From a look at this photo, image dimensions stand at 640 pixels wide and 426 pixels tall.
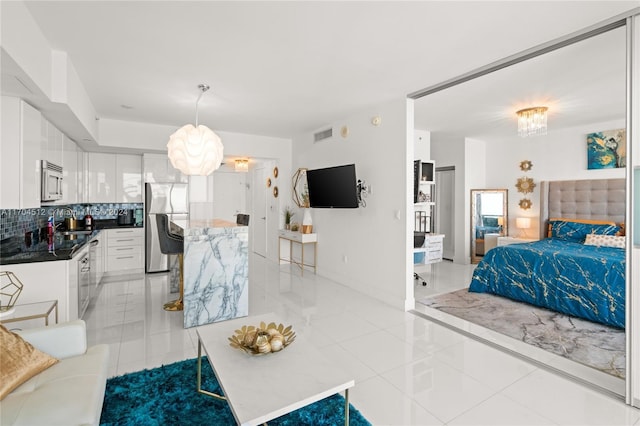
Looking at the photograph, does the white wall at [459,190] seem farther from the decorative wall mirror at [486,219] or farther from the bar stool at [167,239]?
the bar stool at [167,239]

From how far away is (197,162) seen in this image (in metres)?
3.31

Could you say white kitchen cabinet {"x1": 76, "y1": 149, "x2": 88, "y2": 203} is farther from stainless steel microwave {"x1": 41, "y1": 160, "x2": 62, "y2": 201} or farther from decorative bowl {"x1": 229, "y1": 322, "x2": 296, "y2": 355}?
decorative bowl {"x1": 229, "y1": 322, "x2": 296, "y2": 355}

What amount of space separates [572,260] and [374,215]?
2.35 m

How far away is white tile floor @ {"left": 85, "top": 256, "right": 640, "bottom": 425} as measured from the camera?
79.5 inches

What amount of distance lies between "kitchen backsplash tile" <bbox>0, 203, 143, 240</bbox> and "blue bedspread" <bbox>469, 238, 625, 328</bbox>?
5.70 metres

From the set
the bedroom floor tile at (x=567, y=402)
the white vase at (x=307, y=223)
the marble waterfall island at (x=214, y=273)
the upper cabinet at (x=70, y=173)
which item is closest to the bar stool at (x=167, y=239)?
the marble waterfall island at (x=214, y=273)

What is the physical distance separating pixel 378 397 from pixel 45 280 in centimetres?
288

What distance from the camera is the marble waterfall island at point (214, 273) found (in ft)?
11.1

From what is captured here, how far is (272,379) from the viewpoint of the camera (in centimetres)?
160

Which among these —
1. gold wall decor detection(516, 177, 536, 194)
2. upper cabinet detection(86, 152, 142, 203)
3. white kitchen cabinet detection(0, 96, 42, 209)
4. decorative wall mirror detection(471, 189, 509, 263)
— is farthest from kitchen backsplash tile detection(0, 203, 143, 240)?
gold wall decor detection(516, 177, 536, 194)

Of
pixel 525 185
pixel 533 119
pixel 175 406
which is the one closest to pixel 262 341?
pixel 175 406

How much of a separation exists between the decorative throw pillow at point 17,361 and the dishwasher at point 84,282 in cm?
183

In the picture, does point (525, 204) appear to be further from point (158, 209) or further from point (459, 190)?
point (158, 209)

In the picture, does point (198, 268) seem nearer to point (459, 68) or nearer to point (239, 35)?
point (239, 35)
